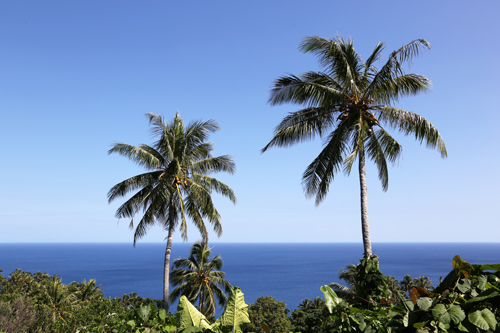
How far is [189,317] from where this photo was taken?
176 cm

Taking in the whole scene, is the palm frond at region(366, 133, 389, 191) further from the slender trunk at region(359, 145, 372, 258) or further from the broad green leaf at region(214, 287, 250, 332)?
the broad green leaf at region(214, 287, 250, 332)

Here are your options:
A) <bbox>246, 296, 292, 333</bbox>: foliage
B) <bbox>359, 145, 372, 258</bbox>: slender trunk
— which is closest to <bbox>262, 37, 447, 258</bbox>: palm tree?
<bbox>359, 145, 372, 258</bbox>: slender trunk

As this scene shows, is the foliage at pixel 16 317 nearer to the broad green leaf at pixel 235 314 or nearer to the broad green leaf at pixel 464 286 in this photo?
the broad green leaf at pixel 235 314

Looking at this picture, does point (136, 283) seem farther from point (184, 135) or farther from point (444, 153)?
point (444, 153)

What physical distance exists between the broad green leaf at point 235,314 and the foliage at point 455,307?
2.11 feet

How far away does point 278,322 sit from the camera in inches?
1560

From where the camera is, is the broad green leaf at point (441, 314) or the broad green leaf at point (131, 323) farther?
the broad green leaf at point (131, 323)

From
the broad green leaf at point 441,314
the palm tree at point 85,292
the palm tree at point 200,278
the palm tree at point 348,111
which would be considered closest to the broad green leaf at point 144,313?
the broad green leaf at point 441,314

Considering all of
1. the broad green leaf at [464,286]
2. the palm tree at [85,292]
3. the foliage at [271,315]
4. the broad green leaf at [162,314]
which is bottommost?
the foliage at [271,315]

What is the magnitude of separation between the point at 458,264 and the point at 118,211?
57.7ft

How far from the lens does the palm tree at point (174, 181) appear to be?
1689 centimetres

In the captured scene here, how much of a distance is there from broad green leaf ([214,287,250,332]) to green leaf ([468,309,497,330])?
1008mm

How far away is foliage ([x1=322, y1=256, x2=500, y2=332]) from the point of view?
1416mm

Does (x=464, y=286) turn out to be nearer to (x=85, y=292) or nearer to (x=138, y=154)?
(x=138, y=154)
